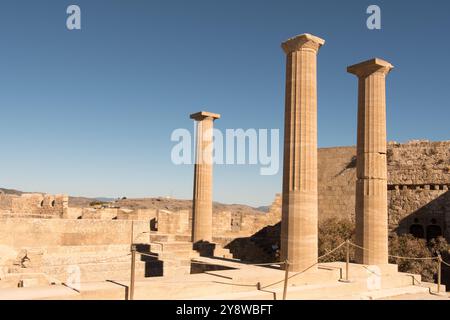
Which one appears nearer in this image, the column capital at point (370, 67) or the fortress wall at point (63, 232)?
the column capital at point (370, 67)

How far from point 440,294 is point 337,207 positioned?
673 inches

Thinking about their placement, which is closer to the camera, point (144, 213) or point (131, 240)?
point (131, 240)

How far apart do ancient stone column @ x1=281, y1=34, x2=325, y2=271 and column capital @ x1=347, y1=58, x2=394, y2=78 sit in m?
2.92

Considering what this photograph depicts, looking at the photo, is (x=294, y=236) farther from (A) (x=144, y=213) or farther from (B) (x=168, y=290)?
(A) (x=144, y=213)

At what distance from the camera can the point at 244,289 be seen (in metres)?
10.1

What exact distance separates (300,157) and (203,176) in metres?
7.36

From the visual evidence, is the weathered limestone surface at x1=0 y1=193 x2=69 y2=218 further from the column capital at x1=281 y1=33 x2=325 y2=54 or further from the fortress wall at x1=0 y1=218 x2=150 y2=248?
the column capital at x1=281 y1=33 x2=325 y2=54

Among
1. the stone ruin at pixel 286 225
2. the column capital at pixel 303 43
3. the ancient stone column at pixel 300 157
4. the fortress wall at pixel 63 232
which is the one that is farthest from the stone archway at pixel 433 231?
the column capital at pixel 303 43

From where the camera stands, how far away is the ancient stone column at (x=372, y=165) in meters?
13.8

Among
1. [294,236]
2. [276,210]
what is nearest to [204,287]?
[294,236]

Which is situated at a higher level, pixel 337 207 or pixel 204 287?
pixel 337 207

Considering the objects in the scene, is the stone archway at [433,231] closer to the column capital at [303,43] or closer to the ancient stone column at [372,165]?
the ancient stone column at [372,165]

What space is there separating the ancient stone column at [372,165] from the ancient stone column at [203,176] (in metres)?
6.26
